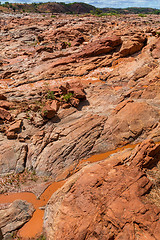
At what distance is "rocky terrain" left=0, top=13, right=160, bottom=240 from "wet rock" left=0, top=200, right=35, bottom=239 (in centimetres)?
3

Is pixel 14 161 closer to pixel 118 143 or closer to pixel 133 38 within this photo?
pixel 118 143

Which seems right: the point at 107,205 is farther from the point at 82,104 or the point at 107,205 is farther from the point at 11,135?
the point at 82,104

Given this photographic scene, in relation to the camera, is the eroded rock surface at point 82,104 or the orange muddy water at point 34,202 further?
the eroded rock surface at point 82,104

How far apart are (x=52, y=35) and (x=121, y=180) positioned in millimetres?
30179

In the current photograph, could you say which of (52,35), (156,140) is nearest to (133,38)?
(156,140)

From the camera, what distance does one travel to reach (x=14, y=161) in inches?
346

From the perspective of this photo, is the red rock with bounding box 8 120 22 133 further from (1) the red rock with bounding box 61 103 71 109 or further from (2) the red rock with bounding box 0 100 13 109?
(1) the red rock with bounding box 61 103 71 109

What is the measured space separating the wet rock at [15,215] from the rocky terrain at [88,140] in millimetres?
34

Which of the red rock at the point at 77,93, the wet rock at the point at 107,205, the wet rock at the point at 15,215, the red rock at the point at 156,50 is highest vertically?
the red rock at the point at 156,50

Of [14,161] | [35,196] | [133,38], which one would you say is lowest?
[35,196]

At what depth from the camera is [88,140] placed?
955 cm

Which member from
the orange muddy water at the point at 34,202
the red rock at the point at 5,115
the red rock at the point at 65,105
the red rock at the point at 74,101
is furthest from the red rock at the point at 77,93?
the orange muddy water at the point at 34,202

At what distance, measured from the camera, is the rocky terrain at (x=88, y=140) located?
5.14 metres

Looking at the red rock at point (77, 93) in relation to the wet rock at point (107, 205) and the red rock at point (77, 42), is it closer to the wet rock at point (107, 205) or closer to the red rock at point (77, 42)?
the wet rock at point (107, 205)
